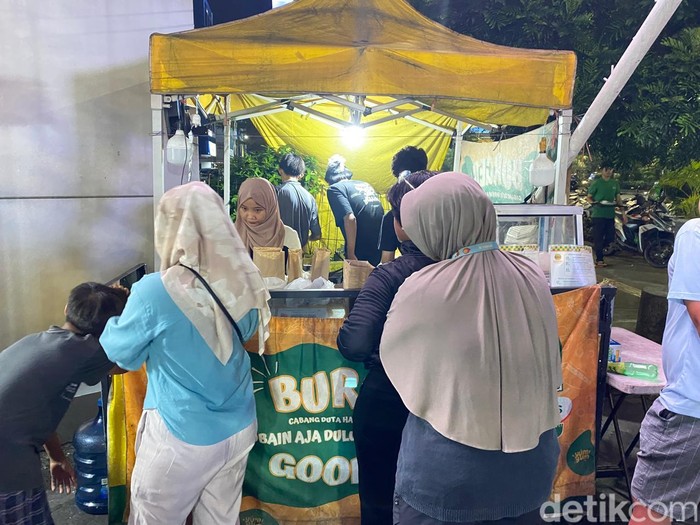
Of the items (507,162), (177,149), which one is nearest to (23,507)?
(177,149)

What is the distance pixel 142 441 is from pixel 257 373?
72 cm

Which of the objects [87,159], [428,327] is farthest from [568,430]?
[87,159]

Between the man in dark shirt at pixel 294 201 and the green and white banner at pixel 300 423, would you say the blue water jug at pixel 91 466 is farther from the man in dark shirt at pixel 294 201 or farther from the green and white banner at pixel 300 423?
the man in dark shirt at pixel 294 201

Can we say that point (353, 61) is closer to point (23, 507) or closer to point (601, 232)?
point (23, 507)

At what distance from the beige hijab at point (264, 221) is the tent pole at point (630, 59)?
7.42ft

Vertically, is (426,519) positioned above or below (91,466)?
above

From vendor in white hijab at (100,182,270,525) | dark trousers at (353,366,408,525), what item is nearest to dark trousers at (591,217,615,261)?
dark trousers at (353,366,408,525)

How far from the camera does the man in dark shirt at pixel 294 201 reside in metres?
4.88

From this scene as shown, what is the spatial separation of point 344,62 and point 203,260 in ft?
6.08

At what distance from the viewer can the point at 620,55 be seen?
201 inches

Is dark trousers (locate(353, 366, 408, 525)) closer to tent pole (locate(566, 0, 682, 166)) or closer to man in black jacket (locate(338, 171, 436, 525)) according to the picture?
man in black jacket (locate(338, 171, 436, 525))

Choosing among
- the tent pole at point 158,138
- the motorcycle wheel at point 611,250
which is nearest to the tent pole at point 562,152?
the tent pole at point 158,138

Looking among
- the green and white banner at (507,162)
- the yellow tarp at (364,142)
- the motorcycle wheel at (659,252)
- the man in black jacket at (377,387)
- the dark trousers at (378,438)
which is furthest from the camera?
the motorcycle wheel at (659,252)

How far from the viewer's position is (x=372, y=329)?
1873 mm
